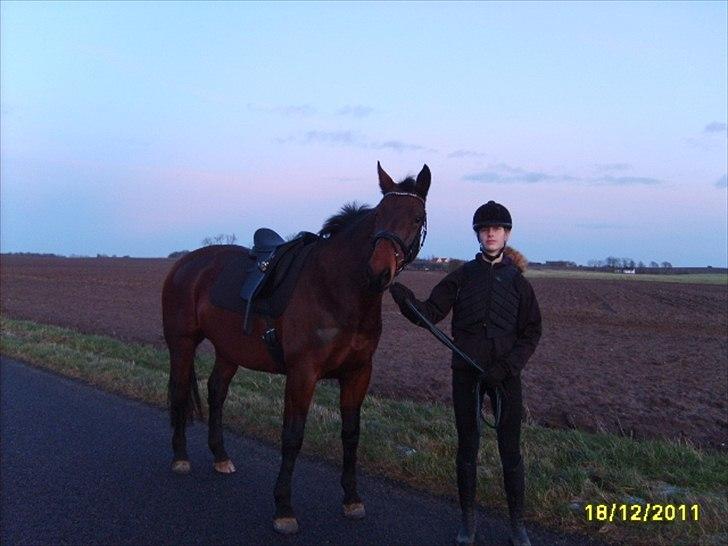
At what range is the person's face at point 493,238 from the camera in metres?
4.16

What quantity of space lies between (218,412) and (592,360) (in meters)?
11.8

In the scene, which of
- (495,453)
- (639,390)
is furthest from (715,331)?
(495,453)

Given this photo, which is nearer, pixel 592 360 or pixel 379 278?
pixel 379 278

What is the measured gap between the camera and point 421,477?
530cm

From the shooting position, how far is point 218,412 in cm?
605

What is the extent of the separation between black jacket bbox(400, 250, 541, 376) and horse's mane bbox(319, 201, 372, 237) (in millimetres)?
988

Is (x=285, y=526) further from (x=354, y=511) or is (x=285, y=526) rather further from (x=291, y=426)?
(x=291, y=426)

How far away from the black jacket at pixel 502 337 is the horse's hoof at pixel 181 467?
8.68 ft

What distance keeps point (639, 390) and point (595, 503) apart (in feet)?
26.2

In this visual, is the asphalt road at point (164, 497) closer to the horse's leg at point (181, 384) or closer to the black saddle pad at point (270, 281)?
the horse's leg at point (181, 384)

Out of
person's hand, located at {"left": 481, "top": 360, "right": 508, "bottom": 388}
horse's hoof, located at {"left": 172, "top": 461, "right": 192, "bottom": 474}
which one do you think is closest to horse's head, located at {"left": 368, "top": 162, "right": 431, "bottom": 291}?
person's hand, located at {"left": 481, "top": 360, "right": 508, "bottom": 388}

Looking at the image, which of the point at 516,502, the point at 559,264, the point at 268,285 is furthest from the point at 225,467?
the point at 559,264

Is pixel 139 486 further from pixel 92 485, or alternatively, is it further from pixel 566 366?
pixel 566 366

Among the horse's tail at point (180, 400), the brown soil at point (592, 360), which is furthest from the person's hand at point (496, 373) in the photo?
the brown soil at point (592, 360)
